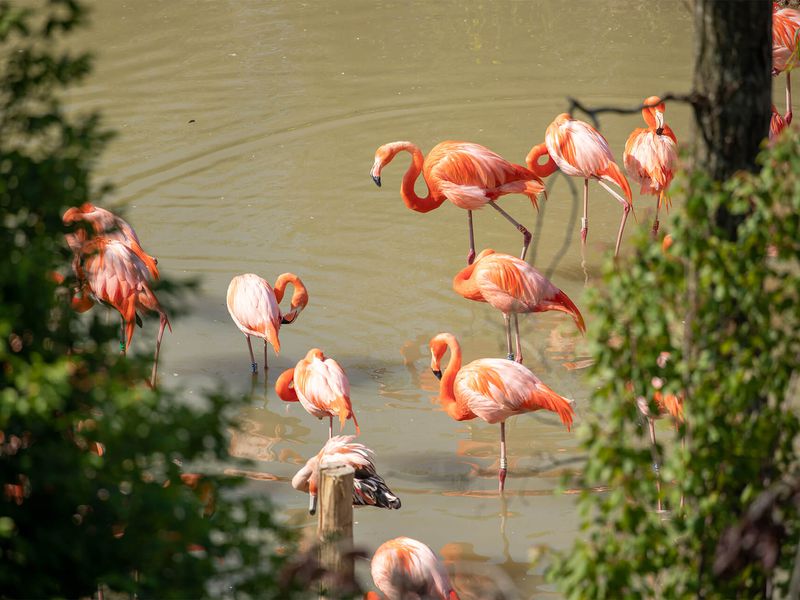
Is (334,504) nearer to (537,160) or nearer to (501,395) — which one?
(501,395)

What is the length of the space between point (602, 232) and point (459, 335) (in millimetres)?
1556

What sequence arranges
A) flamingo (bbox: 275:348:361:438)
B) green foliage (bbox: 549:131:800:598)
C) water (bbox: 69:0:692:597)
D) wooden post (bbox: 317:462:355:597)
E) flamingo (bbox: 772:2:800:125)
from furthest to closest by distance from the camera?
flamingo (bbox: 772:2:800:125)
water (bbox: 69:0:692:597)
flamingo (bbox: 275:348:361:438)
wooden post (bbox: 317:462:355:597)
green foliage (bbox: 549:131:800:598)

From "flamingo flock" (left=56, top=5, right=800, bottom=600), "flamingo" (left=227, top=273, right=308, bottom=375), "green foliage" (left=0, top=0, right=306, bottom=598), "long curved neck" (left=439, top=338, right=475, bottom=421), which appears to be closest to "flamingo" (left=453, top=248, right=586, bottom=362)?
"flamingo flock" (left=56, top=5, right=800, bottom=600)

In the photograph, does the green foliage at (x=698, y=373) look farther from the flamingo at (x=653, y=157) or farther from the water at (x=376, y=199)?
the flamingo at (x=653, y=157)

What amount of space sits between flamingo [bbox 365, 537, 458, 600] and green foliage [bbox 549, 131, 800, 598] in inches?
49.0

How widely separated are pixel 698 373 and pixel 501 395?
2.16 metres

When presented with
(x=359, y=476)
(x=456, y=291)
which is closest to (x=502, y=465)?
(x=359, y=476)

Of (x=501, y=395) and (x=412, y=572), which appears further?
(x=501, y=395)

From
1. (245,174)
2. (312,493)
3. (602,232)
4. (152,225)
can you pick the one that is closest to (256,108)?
(245,174)

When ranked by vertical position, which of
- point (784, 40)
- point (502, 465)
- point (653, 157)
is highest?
point (784, 40)

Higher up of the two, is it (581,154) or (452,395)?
(581,154)

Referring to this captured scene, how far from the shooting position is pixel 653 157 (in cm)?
654

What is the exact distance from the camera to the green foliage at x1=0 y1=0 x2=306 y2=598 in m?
2.18

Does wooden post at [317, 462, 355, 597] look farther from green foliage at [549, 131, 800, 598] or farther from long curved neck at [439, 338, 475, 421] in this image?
long curved neck at [439, 338, 475, 421]
